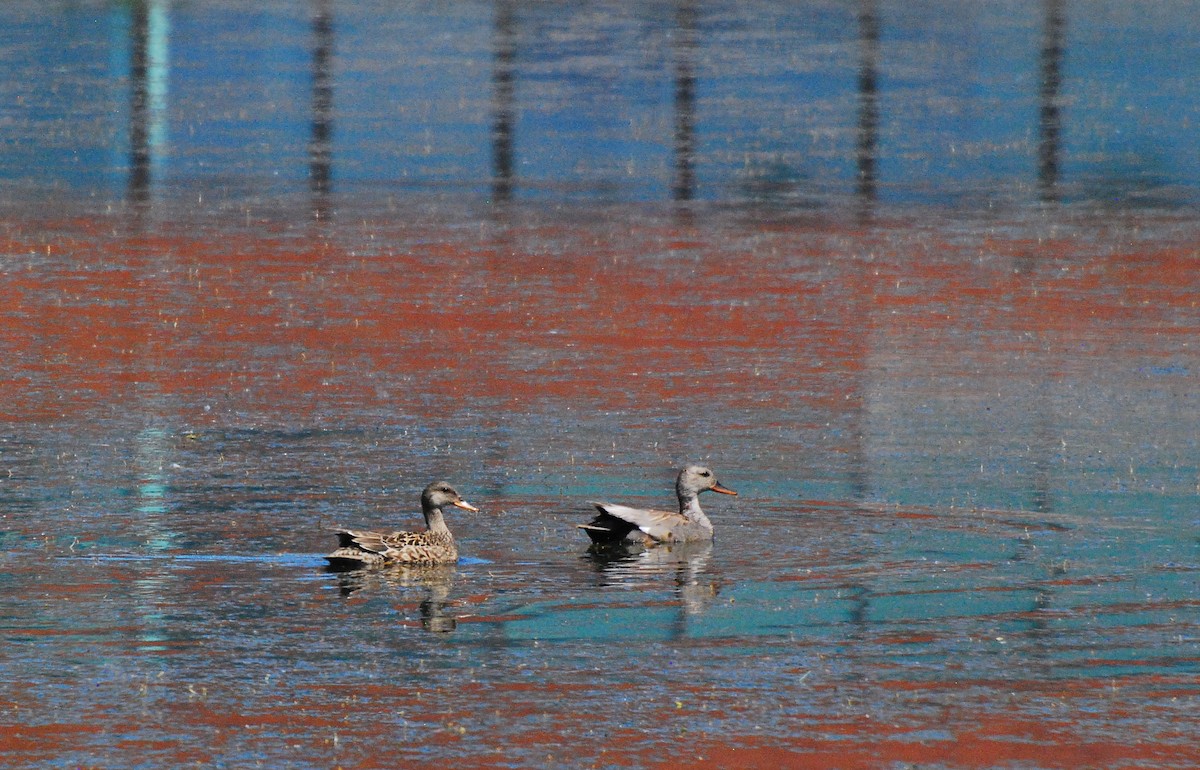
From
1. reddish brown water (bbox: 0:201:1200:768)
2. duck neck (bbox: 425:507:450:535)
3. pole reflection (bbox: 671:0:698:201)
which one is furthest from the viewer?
pole reflection (bbox: 671:0:698:201)

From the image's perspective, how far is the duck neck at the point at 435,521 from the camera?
39.4 feet

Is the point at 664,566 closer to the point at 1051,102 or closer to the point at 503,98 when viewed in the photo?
the point at 503,98

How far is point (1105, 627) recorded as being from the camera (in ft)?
34.4

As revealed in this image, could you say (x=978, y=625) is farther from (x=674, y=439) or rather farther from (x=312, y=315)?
(x=312, y=315)

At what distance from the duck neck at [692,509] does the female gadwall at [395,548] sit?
4.53 ft

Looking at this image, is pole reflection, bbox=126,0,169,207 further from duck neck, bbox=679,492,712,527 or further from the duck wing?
the duck wing

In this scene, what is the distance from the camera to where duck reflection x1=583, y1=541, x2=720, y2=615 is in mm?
11484

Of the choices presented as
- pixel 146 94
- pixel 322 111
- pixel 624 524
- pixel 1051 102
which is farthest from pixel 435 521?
pixel 1051 102

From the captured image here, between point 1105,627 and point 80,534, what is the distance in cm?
529

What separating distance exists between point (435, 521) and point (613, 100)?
23.7 m

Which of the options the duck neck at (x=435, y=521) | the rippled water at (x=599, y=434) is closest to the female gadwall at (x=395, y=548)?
the duck neck at (x=435, y=521)

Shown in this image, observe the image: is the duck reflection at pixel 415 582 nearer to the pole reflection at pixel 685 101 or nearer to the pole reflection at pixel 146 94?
the pole reflection at pixel 146 94

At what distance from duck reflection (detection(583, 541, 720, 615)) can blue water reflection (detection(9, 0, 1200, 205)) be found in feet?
51.1

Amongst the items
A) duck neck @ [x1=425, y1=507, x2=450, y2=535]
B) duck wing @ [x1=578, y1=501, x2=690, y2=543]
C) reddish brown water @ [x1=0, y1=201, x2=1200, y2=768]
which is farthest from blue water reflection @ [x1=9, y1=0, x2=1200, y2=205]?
duck neck @ [x1=425, y1=507, x2=450, y2=535]
